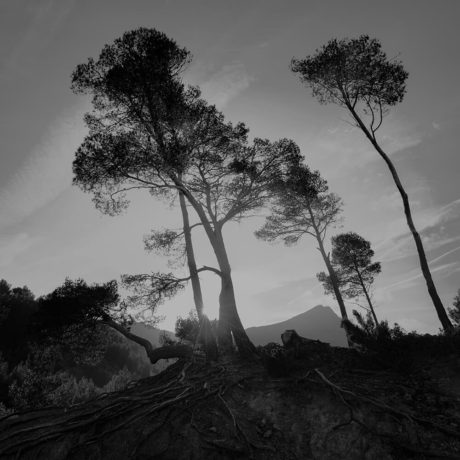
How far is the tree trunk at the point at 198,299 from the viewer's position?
10.4 meters

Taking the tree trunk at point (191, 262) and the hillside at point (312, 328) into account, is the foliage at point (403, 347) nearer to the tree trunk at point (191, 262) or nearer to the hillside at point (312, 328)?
the tree trunk at point (191, 262)

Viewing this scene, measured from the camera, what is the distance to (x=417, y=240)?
40.0ft

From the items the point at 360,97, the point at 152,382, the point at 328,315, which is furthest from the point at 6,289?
the point at 328,315

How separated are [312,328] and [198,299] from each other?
145 m

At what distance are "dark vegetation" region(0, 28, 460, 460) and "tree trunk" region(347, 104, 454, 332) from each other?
2.3 inches

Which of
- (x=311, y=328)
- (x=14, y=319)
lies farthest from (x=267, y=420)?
(x=311, y=328)

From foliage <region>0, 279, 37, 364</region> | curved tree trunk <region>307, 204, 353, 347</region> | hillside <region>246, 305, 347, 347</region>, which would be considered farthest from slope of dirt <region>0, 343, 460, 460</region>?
hillside <region>246, 305, 347, 347</region>

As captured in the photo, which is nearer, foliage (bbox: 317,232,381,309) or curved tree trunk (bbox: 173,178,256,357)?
curved tree trunk (bbox: 173,178,256,357)

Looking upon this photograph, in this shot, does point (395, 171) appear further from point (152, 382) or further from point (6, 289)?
point (6, 289)

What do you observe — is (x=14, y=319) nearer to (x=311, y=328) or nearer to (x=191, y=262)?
(x=191, y=262)

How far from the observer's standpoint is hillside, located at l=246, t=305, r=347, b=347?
120956mm

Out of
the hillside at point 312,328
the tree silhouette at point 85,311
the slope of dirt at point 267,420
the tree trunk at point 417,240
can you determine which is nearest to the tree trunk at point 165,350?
the tree silhouette at point 85,311

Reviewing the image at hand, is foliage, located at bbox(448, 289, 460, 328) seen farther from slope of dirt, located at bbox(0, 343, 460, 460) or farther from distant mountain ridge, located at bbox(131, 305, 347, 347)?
distant mountain ridge, located at bbox(131, 305, 347, 347)

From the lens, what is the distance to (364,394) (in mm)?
6340
